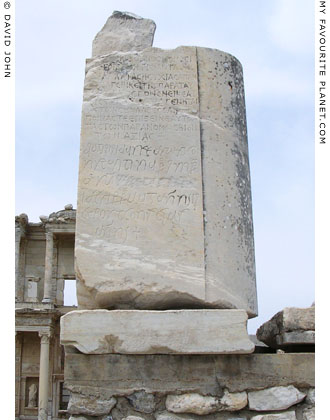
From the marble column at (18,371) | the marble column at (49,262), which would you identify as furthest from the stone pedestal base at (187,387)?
the marble column at (49,262)

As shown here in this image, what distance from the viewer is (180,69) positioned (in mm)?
3873

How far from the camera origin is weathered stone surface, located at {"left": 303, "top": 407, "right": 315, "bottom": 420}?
3.27 metres

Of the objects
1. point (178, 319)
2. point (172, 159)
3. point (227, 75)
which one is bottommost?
point (178, 319)

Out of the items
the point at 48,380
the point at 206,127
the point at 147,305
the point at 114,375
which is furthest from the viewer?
the point at 48,380

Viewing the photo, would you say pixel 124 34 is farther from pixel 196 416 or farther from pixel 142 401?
pixel 196 416

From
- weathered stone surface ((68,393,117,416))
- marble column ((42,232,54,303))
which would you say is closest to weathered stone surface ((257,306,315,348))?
weathered stone surface ((68,393,117,416))

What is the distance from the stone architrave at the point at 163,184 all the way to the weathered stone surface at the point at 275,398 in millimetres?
494

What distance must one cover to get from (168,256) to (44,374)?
95.7ft

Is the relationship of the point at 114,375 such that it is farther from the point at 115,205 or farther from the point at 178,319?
the point at 115,205

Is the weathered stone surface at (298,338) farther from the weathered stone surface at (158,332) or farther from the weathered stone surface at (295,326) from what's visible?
the weathered stone surface at (158,332)

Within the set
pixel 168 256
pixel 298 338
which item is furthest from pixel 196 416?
pixel 168 256

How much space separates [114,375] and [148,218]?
0.89 m

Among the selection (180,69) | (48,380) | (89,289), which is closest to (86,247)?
(89,289)

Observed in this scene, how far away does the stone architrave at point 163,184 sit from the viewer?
3453 millimetres
